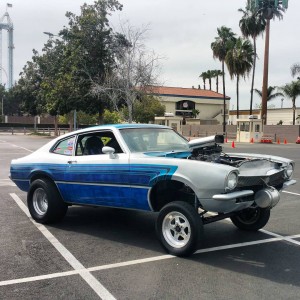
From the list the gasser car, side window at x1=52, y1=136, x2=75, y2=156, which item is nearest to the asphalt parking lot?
the gasser car

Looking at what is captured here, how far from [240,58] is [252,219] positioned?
154 ft

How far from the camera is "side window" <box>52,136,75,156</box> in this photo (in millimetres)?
6760

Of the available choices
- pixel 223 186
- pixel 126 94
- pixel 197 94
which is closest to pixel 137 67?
pixel 126 94

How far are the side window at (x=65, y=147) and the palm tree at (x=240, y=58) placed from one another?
153 feet

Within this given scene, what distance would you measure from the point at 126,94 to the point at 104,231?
22401mm

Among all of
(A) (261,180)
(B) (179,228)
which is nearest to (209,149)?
(A) (261,180)

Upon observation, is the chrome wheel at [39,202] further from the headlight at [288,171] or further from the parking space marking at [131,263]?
the headlight at [288,171]

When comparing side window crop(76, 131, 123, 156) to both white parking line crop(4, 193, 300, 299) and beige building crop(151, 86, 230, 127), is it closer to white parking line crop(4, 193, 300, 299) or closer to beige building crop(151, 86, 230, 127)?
white parking line crop(4, 193, 300, 299)

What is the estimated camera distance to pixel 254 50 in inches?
A: 2023

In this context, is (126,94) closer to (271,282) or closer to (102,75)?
(102,75)

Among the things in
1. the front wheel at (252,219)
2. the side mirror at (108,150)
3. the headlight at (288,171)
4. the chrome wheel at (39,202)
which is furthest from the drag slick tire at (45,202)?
the headlight at (288,171)

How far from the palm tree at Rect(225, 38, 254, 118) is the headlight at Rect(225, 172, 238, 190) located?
1896 inches

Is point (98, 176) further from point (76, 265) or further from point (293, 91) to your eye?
point (293, 91)

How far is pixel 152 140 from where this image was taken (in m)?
6.30
